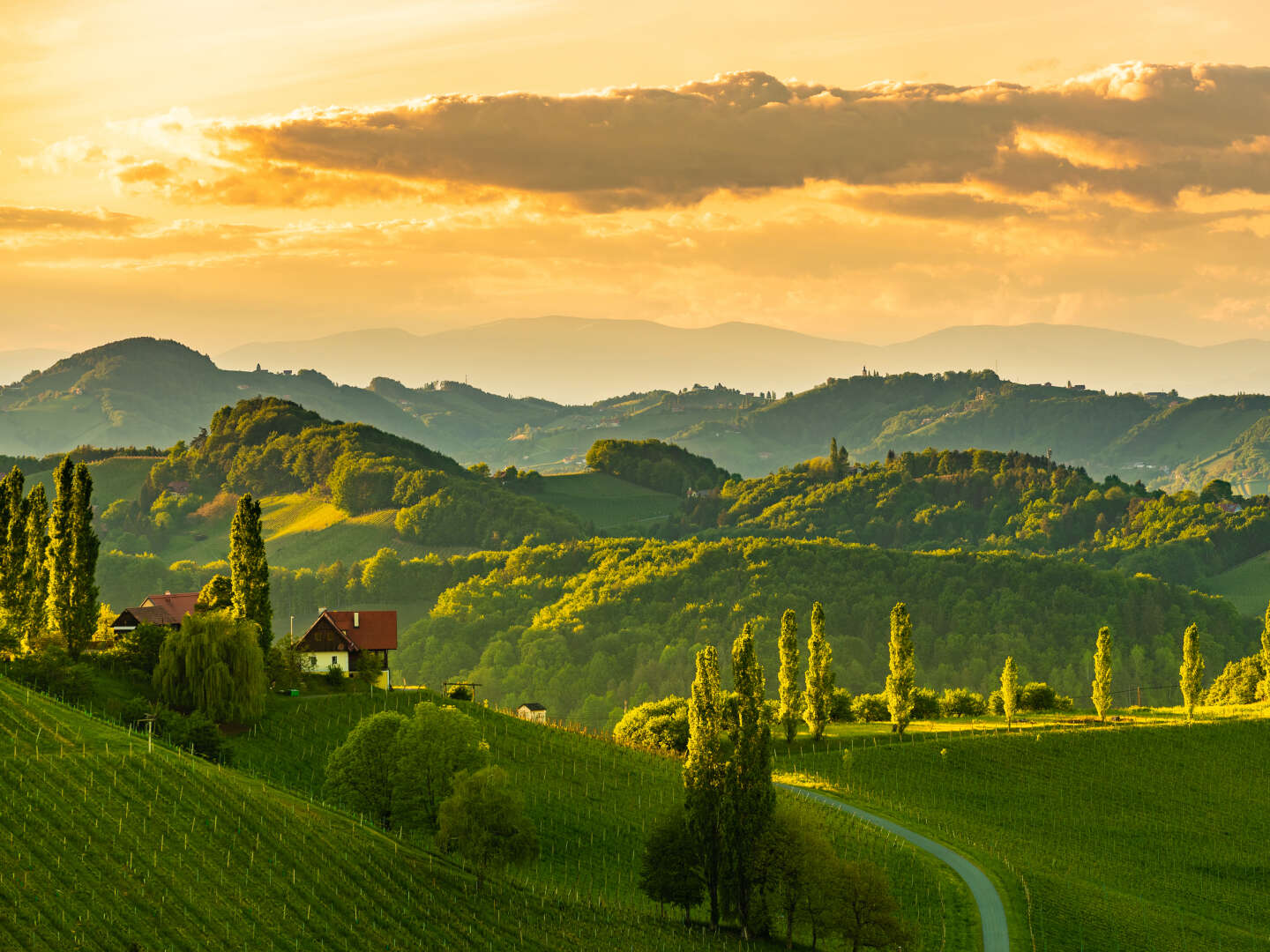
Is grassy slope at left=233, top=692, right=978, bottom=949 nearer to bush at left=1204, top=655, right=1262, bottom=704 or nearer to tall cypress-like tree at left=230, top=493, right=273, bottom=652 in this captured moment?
tall cypress-like tree at left=230, top=493, right=273, bottom=652

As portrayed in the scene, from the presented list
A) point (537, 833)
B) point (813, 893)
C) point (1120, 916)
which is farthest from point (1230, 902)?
point (537, 833)

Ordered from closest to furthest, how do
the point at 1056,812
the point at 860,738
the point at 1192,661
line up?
the point at 1056,812, the point at 860,738, the point at 1192,661

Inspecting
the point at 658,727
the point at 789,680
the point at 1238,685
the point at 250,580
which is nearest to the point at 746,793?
the point at 250,580

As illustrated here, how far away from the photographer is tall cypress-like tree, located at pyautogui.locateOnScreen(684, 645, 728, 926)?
3014 inches

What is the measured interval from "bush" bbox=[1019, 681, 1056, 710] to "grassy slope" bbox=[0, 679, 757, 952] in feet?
308

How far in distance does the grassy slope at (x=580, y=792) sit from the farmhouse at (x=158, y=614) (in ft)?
66.6

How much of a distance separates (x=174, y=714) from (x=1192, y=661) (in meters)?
107

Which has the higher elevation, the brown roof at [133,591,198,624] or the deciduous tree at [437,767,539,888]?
the brown roof at [133,591,198,624]

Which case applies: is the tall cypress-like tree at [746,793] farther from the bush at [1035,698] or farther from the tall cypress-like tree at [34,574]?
the bush at [1035,698]

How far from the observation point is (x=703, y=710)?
262 ft

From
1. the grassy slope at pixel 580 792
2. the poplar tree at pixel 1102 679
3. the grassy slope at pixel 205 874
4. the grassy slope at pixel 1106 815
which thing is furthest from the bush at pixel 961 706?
the grassy slope at pixel 205 874

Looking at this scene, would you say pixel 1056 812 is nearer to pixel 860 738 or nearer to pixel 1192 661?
pixel 860 738

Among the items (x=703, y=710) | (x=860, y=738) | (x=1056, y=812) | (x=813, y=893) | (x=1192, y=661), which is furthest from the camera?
(x=1192, y=661)

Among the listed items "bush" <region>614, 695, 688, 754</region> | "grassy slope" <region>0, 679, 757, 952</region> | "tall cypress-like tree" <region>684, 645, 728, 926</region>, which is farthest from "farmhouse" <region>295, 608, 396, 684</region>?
"tall cypress-like tree" <region>684, 645, 728, 926</region>
